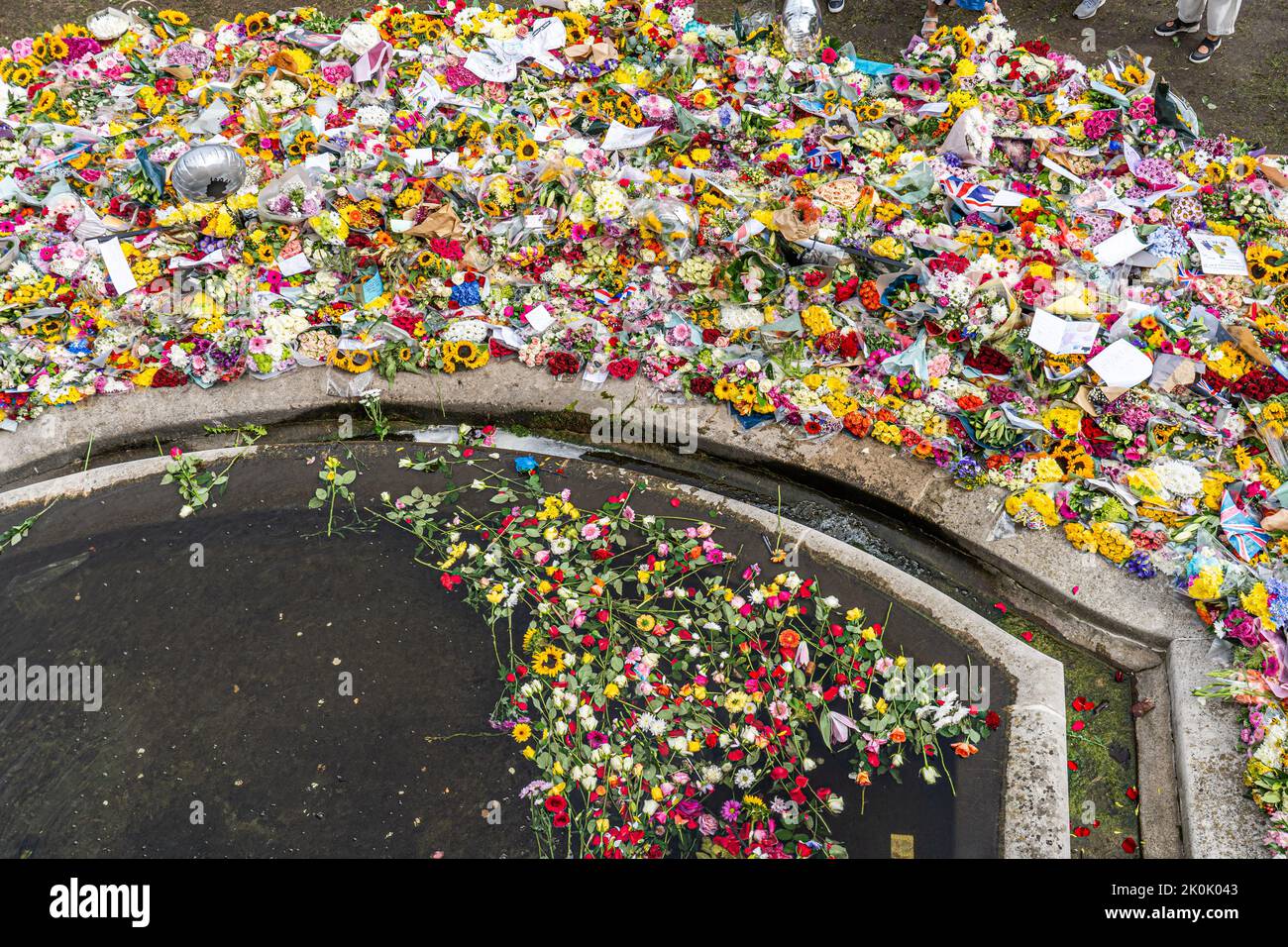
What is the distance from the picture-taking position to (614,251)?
4.12 metres

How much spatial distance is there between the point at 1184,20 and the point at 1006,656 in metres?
4.26

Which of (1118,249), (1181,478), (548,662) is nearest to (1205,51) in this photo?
(1118,249)

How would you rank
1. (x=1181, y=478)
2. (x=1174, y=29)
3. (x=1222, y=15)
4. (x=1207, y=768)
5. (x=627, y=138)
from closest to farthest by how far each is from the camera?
(x=1207, y=768) < (x=1181, y=478) < (x=627, y=138) < (x=1222, y=15) < (x=1174, y=29)

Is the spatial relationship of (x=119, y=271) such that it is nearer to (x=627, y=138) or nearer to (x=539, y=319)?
(x=539, y=319)

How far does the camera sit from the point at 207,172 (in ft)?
13.0

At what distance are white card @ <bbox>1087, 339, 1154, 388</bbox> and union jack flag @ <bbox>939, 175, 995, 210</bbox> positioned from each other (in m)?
0.91

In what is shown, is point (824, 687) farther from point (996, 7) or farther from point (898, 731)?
point (996, 7)

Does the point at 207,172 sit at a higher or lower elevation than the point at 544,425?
higher

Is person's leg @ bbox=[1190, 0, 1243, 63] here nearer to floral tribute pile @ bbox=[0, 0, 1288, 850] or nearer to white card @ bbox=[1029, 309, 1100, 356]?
floral tribute pile @ bbox=[0, 0, 1288, 850]

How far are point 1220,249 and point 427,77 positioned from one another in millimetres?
4179

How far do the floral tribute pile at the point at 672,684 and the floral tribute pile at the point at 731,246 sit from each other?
30.6 inches

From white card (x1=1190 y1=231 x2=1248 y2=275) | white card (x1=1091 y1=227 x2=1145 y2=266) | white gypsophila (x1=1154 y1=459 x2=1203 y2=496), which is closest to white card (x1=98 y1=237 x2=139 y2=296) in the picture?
white card (x1=1091 y1=227 x2=1145 y2=266)

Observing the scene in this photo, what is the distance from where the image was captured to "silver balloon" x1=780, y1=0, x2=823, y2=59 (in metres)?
4.68

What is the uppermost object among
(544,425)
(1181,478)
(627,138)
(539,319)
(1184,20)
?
(1184,20)
